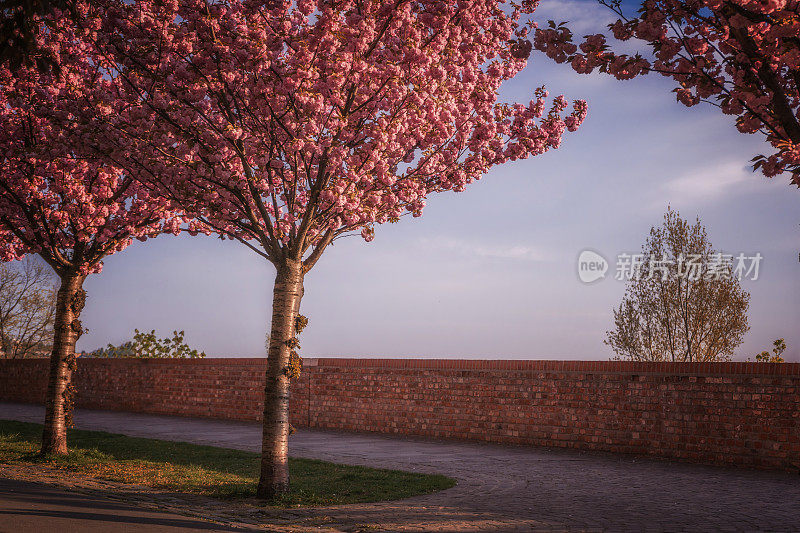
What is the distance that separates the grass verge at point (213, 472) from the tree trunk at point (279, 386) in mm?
297

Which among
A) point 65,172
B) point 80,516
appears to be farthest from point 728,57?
point 65,172

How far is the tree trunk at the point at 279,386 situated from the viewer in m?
8.58

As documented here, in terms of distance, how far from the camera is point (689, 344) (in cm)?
2653

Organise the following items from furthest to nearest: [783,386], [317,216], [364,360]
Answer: [364,360], [783,386], [317,216]

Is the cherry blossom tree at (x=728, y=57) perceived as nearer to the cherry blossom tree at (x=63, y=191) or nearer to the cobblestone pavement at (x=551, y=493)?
the cobblestone pavement at (x=551, y=493)

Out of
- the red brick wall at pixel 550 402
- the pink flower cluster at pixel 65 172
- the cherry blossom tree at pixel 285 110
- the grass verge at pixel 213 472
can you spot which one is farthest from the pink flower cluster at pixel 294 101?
the red brick wall at pixel 550 402

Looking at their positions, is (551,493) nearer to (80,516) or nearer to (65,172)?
(80,516)

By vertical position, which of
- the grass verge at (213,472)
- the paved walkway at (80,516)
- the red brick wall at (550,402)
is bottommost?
the grass verge at (213,472)

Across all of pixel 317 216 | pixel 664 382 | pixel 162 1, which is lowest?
pixel 664 382

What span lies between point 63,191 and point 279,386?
5.72 m

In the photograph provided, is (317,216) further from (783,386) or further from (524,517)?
(783,386)

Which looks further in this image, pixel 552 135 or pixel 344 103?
pixel 552 135

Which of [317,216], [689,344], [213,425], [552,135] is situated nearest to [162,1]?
[317,216]

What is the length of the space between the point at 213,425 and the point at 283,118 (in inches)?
515
